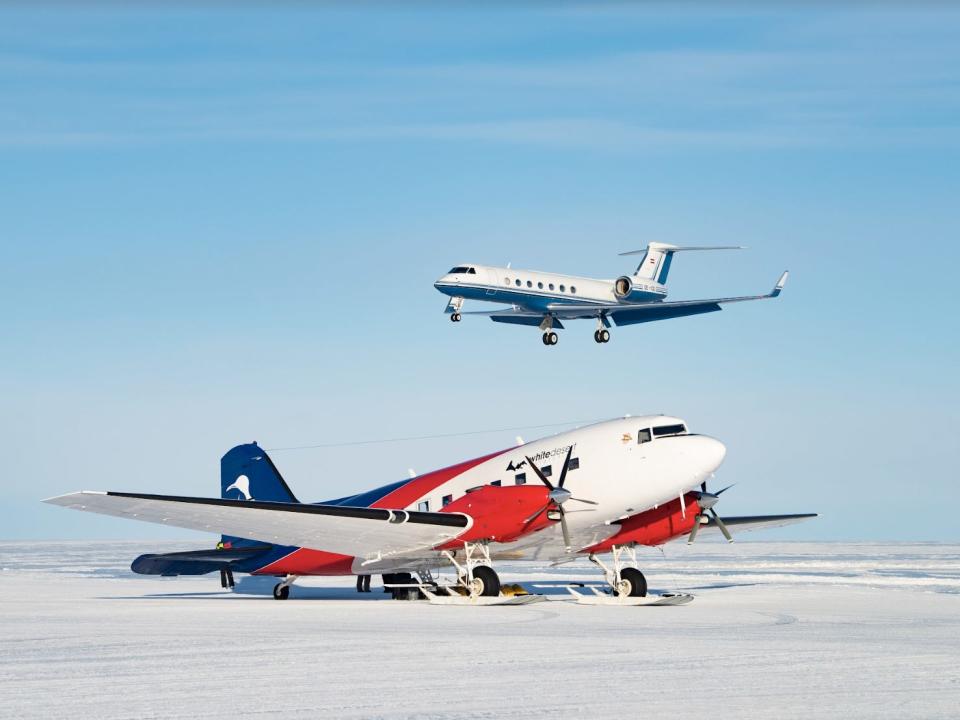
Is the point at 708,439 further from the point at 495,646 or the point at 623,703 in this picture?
the point at 623,703

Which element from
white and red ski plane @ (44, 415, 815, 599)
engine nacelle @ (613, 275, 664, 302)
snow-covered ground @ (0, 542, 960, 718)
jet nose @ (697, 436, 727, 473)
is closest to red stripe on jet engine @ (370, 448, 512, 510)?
white and red ski plane @ (44, 415, 815, 599)

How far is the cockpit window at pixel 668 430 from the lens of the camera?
2972 centimetres

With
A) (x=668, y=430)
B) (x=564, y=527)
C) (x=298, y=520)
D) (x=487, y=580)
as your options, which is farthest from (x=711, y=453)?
(x=298, y=520)

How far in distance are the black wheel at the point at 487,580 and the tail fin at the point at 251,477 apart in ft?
31.0

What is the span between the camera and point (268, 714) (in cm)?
1259

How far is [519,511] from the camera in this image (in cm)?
3017

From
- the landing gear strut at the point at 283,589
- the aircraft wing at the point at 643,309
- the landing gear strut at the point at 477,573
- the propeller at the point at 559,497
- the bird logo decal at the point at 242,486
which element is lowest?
the landing gear strut at the point at 283,589

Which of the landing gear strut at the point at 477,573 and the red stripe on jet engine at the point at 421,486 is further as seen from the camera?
the red stripe on jet engine at the point at 421,486

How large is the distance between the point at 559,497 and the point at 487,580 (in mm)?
3297

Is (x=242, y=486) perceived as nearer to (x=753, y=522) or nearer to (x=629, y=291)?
(x=753, y=522)

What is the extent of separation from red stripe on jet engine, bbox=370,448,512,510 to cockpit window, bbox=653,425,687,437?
5143 mm

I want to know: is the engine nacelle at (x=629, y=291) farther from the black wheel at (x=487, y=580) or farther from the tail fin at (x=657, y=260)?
the black wheel at (x=487, y=580)

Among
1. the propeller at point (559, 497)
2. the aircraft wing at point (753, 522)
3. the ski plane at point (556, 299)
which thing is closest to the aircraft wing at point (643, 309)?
the ski plane at point (556, 299)

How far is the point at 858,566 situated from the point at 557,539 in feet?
97.4
